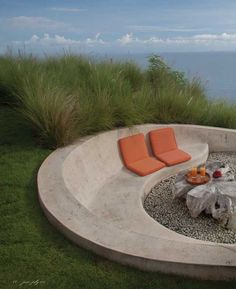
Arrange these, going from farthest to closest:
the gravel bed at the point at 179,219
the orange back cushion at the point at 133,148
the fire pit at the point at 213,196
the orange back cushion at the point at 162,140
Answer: the orange back cushion at the point at 162,140, the orange back cushion at the point at 133,148, the fire pit at the point at 213,196, the gravel bed at the point at 179,219

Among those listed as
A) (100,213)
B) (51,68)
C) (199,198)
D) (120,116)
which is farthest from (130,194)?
(51,68)

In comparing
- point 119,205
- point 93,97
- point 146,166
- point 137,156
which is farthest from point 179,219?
point 93,97

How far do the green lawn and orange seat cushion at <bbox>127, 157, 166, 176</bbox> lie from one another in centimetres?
194

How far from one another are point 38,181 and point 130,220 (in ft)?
3.59

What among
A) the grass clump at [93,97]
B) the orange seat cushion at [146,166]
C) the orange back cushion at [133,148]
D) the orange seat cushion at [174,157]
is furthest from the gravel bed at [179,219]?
the grass clump at [93,97]

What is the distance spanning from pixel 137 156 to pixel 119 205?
5.13 ft

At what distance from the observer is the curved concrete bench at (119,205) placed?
113 inches

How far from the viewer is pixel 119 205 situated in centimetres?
474

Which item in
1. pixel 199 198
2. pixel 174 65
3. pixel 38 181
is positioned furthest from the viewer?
pixel 174 65

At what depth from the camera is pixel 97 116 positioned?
5.97 m

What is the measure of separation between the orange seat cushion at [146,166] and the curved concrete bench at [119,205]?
0.09m

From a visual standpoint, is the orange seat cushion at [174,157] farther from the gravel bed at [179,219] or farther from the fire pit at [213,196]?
the fire pit at [213,196]

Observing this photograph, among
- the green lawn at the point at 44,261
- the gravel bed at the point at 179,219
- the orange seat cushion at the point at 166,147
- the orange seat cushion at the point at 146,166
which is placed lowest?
the gravel bed at the point at 179,219

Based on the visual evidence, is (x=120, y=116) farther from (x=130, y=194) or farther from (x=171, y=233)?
(x=171, y=233)
